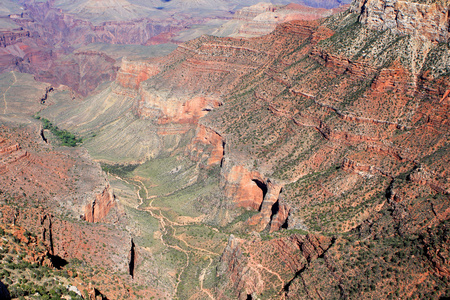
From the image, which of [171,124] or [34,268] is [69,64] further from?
[34,268]

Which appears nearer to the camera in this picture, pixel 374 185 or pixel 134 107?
pixel 374 185

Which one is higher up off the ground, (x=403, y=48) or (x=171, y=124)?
(x=403, y=48)

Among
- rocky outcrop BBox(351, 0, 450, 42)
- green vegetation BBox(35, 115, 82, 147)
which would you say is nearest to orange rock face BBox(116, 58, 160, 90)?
green vegetation BBox(35, 115, 82, 147)

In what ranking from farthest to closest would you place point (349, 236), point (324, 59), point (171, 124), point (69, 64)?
1. point (69, 64)
2. point (171, 124)
3. point (324, 59)
4. point (349, 236)

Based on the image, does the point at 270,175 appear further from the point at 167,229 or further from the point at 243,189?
the point at 167,229

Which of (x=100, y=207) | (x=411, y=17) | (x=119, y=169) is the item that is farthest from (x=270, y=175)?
(x=119, y=169)

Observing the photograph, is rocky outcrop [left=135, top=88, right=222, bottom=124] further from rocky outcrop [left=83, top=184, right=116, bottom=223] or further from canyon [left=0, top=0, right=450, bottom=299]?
rocky outcrop [left=83, top=184, right=116, bottom=223]

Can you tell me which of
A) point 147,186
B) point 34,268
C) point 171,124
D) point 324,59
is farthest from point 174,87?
point 34,268
